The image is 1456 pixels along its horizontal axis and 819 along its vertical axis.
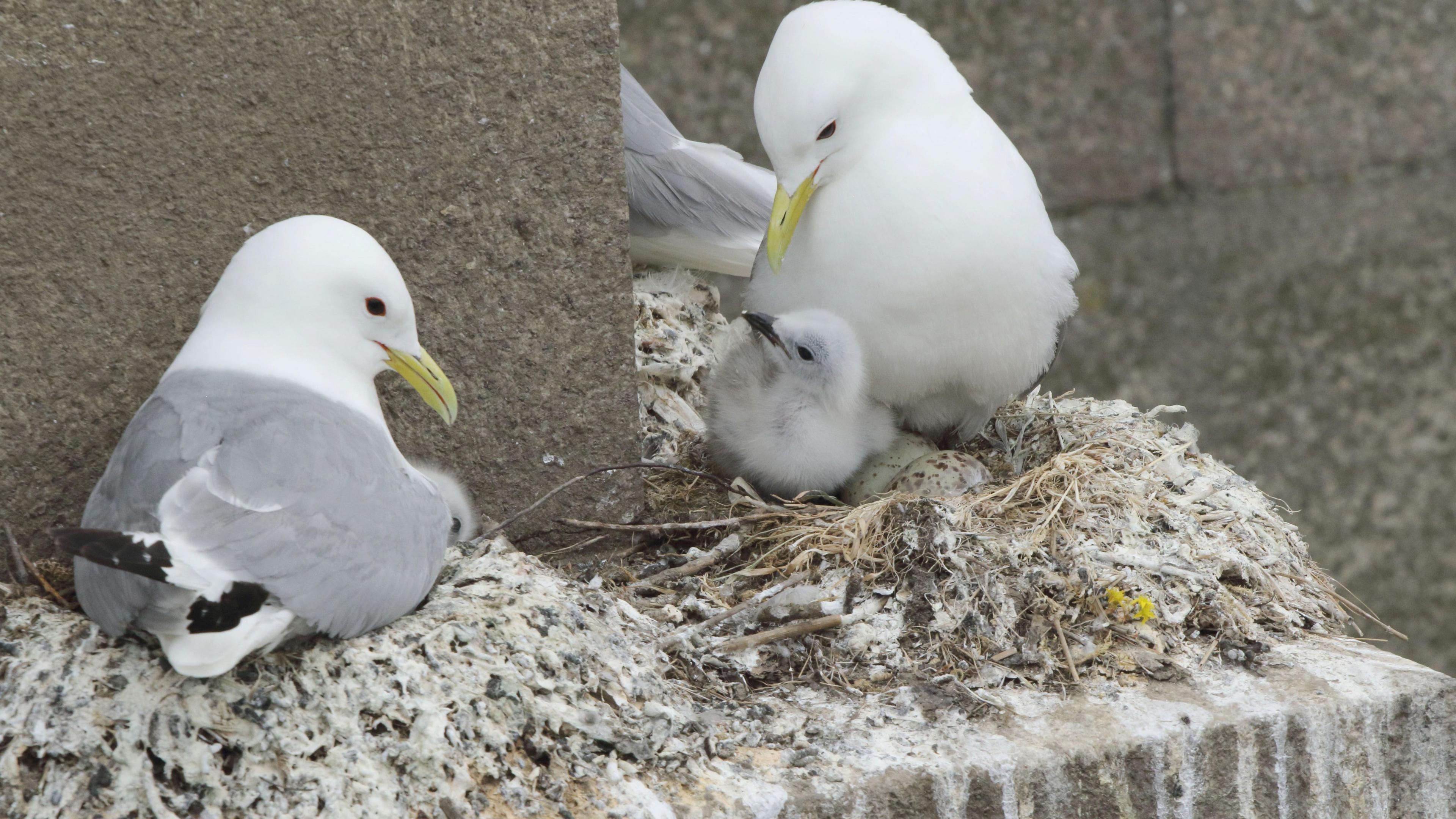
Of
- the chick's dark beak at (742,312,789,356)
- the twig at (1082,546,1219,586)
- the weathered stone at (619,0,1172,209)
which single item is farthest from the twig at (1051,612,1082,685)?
the weathered stone at (619,0,1172,209)

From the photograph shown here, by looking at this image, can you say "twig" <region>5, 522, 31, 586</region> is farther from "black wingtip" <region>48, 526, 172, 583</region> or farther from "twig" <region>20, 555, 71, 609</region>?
"black wingtip" <region>48, 526, 172, 583</region>

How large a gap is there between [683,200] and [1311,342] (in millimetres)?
1841

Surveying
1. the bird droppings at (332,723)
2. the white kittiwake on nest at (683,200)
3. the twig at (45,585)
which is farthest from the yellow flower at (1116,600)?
the twig at (45,585)

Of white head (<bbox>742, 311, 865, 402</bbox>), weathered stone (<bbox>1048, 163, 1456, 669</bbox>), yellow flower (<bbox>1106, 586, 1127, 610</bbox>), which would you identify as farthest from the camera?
weathered stone (<bbox>1048, 163, 1456, 669</bbox>)

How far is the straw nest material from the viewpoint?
5.00 ft

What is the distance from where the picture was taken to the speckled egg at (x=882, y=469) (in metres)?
1.96

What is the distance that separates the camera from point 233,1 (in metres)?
1.47

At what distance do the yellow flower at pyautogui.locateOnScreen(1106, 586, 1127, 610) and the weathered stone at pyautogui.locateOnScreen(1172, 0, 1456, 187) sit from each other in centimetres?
191

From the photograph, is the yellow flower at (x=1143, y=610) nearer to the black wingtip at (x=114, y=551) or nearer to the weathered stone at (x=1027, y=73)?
the black wingtip at (x=114, y=551)

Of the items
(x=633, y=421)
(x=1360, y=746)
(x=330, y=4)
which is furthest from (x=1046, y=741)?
(x=330, y=4)

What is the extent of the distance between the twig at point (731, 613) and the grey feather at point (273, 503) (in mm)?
252

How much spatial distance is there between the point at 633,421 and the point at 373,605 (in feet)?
1.78

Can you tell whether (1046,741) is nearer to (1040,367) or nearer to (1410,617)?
(1040,367)

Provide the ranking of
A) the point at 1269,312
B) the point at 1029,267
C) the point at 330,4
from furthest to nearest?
the point at 1269,312
the point at 1029,267
the point at 330,4
